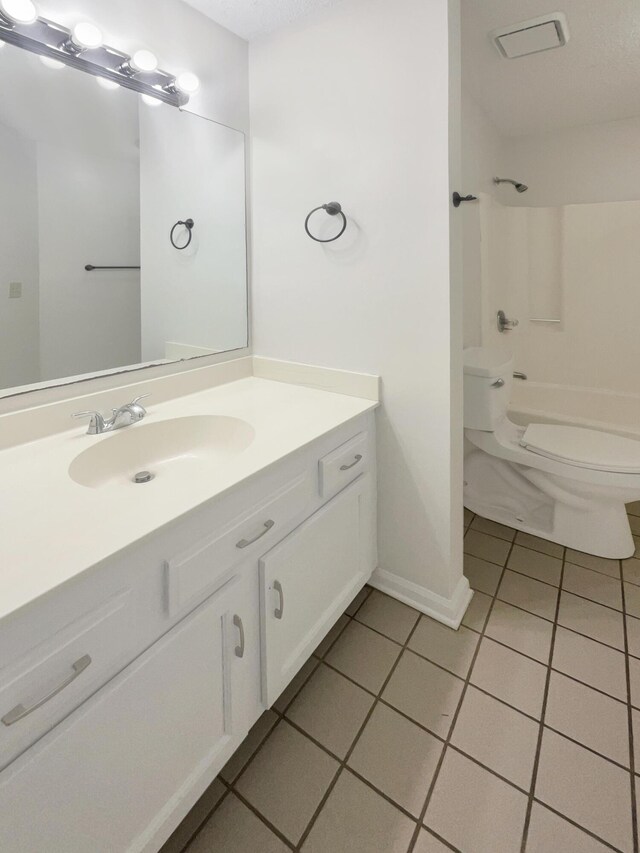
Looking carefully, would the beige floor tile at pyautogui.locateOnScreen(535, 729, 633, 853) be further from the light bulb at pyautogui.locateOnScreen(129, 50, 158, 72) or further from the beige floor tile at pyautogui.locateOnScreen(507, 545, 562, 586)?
the light bulb at pyautogui.locateOnScreen(129, 50, 158, 72)

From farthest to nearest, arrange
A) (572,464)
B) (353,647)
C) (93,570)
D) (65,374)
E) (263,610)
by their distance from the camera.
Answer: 1. (572,464)
2. (353,647)
3. (65,374)
4. (263,610)
5. (93,570)

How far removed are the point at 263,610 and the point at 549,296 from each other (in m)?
2.77

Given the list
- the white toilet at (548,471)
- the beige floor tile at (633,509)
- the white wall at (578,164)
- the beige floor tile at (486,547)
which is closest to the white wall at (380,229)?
the beige floor tile at (486,547)

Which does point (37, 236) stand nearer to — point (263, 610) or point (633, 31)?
point (263, 610)

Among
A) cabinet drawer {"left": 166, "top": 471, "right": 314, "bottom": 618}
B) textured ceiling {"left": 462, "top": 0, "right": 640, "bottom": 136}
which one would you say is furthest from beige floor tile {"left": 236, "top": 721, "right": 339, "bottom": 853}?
textured ceiling {"left": 462, "top": 0, "right": 640, "bottom": 136}

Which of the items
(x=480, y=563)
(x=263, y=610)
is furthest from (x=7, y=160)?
(x=480, y=563)

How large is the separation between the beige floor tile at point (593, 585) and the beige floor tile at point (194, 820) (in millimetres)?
1429

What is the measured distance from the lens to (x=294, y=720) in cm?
125

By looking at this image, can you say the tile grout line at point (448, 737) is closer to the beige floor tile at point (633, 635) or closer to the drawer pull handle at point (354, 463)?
the beige floor tile at point (633, 635)

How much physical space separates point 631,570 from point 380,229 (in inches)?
68.3

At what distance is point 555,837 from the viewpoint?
38.1 inches

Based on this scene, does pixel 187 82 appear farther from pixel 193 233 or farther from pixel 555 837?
pixel 555 837

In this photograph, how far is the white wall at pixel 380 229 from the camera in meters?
1.33

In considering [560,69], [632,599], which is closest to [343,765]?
[632,599]
